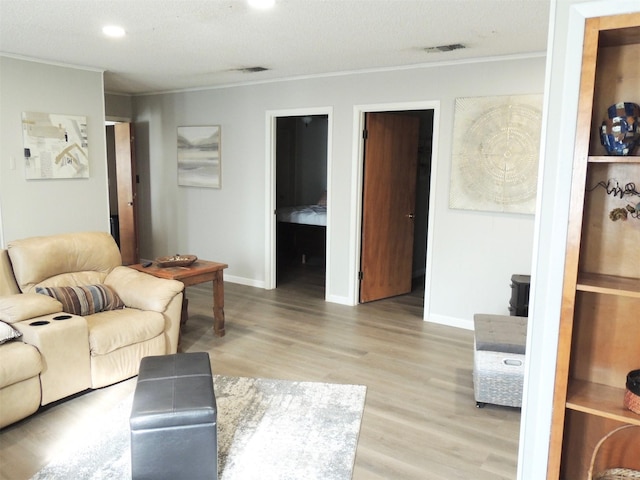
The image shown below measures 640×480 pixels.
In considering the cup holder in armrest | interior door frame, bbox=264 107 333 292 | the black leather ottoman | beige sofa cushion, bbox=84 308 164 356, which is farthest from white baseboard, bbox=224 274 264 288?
the black leather ottoman

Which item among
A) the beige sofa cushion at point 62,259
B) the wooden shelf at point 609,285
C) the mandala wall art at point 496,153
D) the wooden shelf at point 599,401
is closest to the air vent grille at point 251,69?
the mandala wall art at point 496,153

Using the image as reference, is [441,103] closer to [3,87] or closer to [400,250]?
[400,250]

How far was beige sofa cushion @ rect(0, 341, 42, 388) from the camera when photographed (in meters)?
2.58

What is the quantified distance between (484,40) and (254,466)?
10.5 ft

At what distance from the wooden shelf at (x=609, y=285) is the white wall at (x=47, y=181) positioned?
4473mm

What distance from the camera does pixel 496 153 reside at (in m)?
4.16

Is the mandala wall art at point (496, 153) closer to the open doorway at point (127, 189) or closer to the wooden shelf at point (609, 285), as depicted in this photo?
the wooden shelf at point (609, 285)

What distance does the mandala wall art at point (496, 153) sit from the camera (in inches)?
158

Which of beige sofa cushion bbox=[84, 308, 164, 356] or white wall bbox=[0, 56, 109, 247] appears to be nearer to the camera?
beige sofa cushion bbox=[84, 308, 164, 356]

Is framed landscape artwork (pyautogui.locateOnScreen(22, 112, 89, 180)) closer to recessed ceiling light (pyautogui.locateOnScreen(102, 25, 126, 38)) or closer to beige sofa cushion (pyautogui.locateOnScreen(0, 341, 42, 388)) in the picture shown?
recessed ceiling light (pyautogui.locateOnScreen(102, 25, 126, 38))

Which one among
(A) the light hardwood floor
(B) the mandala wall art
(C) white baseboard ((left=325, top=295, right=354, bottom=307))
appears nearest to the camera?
(A) the light hardwood floor

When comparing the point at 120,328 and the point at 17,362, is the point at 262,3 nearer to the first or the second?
the point at 120,328

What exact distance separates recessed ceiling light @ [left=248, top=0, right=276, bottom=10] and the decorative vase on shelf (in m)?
1.91

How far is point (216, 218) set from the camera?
6.25m
